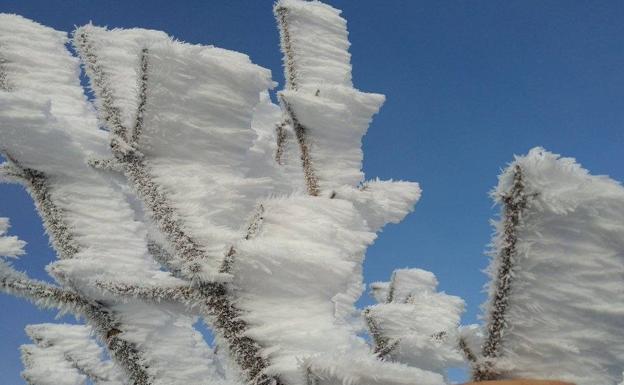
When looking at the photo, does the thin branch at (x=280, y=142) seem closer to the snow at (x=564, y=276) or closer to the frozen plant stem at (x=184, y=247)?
the frozen plant stem at (x=184, y=247)

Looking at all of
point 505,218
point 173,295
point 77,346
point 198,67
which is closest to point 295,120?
point 198,67

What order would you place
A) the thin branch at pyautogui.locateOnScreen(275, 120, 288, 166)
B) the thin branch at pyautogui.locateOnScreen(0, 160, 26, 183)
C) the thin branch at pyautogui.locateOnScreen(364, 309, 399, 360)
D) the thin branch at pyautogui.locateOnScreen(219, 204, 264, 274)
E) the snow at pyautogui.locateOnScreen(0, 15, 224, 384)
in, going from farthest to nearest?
the thin branch at pyautogui.locateOnScreen(275, 120, 288, 166) < the thin branch at pyautogui.locateOnScreen(364, 309, 399, 360) < the thin branch at pyautogui.locateOnScreen(0, 160, 26, 183) < the snow at pyautogui.locateOnScreen(0, 15, 224, 384) < the thin branch at pyautogui.locateOnScreen(219, 204, 264, 274)

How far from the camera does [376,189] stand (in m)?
2.00

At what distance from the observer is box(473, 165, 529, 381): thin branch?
74 centimetres

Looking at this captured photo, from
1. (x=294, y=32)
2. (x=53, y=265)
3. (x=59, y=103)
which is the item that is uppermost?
(x=294, y=32)

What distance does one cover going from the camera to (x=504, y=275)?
0.80m

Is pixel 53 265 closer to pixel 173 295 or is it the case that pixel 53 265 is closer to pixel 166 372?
pixel 173 295

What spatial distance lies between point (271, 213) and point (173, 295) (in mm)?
292

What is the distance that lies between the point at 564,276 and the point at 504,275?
9cm

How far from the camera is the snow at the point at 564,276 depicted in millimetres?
730

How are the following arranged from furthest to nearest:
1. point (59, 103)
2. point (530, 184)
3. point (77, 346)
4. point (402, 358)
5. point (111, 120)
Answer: point (77, 346)
point (402, 358)
point (59, 103)
point (111, 120)
point (530, 184)

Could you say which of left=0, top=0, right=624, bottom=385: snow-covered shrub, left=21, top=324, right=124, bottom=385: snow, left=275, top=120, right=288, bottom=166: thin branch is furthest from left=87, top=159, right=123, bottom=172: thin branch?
left=21, top=324, right=124, bottom=385: snow

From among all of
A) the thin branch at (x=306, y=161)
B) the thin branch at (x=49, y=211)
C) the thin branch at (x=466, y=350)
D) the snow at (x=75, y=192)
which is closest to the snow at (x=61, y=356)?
the snow at (x=75, y=192)

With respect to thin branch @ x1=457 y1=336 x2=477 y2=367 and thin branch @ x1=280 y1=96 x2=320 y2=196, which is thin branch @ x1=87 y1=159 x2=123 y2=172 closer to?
thin branch @ x1=280 y1=96 x2=320 y2=196
